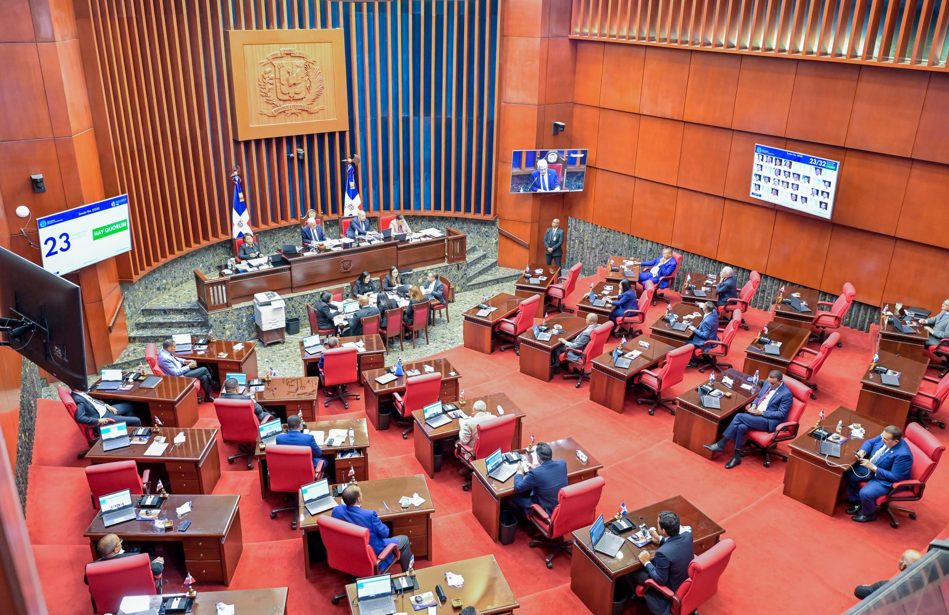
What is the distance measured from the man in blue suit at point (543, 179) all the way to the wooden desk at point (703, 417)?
6994 millimetres

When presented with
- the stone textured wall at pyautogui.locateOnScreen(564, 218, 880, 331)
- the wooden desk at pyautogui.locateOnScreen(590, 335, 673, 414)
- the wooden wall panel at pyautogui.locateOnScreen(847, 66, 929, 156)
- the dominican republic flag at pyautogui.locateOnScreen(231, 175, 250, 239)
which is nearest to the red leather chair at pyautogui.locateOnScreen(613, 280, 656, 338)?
the wooden desk at pyautogui.locateOnScreen(590, 335, 673, 414)

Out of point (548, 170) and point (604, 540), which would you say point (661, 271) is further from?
point (604, 540)

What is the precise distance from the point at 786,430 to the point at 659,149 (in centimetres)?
720

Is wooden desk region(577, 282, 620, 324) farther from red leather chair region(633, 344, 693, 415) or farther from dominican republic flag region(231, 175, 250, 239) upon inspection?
dominican republic flag region(231, 175, 250, 239)

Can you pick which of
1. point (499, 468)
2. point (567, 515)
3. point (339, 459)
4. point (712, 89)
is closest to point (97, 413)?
point (339, 459)

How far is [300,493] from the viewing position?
6598 millimetres

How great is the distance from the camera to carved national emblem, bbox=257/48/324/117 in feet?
43.9

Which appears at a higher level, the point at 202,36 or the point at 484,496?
the point at 202,36

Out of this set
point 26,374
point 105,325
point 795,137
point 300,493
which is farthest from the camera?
point 795,137

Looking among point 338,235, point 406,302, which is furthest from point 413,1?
point 406,302

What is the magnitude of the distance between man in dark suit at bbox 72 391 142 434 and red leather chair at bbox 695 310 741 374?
302 inches

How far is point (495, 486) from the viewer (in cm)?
701

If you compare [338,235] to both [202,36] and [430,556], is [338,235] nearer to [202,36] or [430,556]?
[202,36]

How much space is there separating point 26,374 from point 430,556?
5545mm
